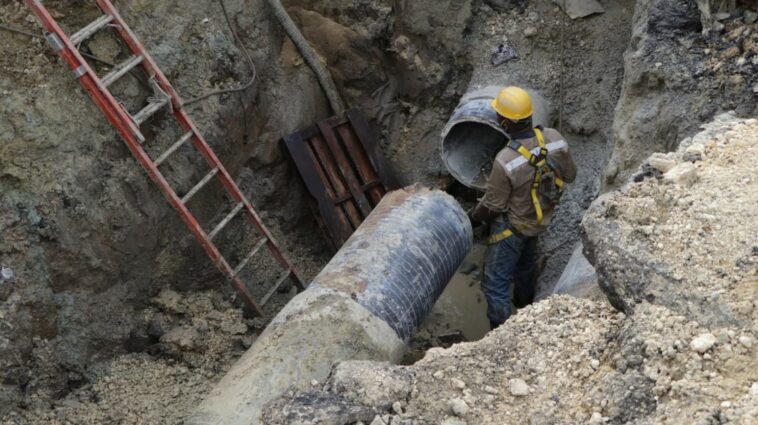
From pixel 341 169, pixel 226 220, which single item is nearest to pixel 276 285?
pixel 226 220

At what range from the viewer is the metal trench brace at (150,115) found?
13.9 feet

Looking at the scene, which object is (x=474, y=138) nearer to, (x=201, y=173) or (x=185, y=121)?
(x=201, y=173)

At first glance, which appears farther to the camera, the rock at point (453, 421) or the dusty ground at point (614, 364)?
the rock at point (453, 421)

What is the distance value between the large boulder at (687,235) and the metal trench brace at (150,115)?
101 inches

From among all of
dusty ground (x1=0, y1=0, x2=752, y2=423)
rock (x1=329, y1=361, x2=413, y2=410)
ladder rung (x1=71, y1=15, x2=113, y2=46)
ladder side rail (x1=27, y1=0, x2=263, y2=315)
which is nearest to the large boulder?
dusty ground (x1=0, y1=0, x2=752, y2=423)

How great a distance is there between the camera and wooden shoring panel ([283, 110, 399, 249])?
238 inches

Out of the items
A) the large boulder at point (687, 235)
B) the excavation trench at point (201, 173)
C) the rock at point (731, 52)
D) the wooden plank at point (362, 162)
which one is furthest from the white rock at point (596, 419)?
the wooden plank at point (362, 162)

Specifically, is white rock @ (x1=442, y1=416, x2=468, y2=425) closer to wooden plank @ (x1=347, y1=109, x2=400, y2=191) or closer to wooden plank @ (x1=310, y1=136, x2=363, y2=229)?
wooden plank @ (x1=310, y1=136, x2=363, y2=229)

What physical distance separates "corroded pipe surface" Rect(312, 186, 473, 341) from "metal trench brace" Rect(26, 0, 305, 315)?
96 centimetres

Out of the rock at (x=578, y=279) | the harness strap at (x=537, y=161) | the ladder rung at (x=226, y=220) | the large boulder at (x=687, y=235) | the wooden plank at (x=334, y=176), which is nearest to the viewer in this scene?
the large boulder at (x=687, y=235)

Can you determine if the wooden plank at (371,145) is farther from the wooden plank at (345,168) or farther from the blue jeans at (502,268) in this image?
the blue jeans at (502,268)

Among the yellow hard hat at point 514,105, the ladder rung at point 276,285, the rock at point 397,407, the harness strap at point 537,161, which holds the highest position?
the rock at point 397,407

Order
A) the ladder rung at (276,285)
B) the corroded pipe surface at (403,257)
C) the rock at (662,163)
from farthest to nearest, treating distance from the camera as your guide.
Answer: the ladder rung at (276,285) → the corroded pipe surface at (403,257) → the rock at (662,163)

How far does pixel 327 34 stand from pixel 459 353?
3992mm
